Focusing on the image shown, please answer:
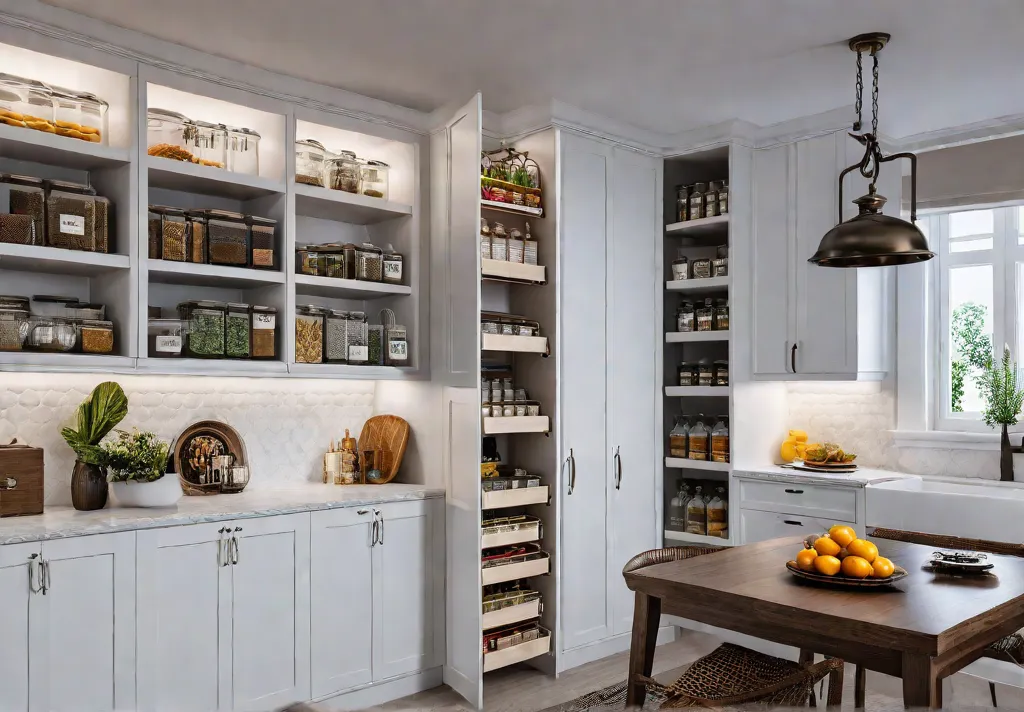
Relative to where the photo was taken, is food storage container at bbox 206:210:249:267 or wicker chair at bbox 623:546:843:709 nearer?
wicker chair at bbox 623:546:843:709

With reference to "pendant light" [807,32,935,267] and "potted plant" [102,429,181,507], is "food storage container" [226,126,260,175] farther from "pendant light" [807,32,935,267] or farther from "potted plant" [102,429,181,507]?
"pendant light" [807,32,935,267]

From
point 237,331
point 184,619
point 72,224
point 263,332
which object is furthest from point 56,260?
point 184,619

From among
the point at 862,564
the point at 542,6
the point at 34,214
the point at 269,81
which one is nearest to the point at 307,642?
the point at 34,214

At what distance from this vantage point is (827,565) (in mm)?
2611

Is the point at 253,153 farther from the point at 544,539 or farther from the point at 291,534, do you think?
the point at 544,539

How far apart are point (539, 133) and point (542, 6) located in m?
1.24

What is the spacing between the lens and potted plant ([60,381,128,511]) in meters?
3.24

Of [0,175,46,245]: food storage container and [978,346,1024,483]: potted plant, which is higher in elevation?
[0,175,46,245]: food storage container

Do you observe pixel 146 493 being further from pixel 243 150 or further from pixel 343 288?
pixel 243 150

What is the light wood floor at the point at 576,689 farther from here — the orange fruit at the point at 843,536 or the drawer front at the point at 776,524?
the orange fruit at the point at 843,536

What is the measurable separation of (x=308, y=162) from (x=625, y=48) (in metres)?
1.54

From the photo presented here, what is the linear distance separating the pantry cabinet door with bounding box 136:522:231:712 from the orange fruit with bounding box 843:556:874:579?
230cm

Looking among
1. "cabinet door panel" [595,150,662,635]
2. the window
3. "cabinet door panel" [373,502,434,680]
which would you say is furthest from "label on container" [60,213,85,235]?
the window

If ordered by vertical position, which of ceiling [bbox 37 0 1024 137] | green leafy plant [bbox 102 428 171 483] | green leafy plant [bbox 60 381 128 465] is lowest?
green leafy plant [bbox 102 428 171 483]
